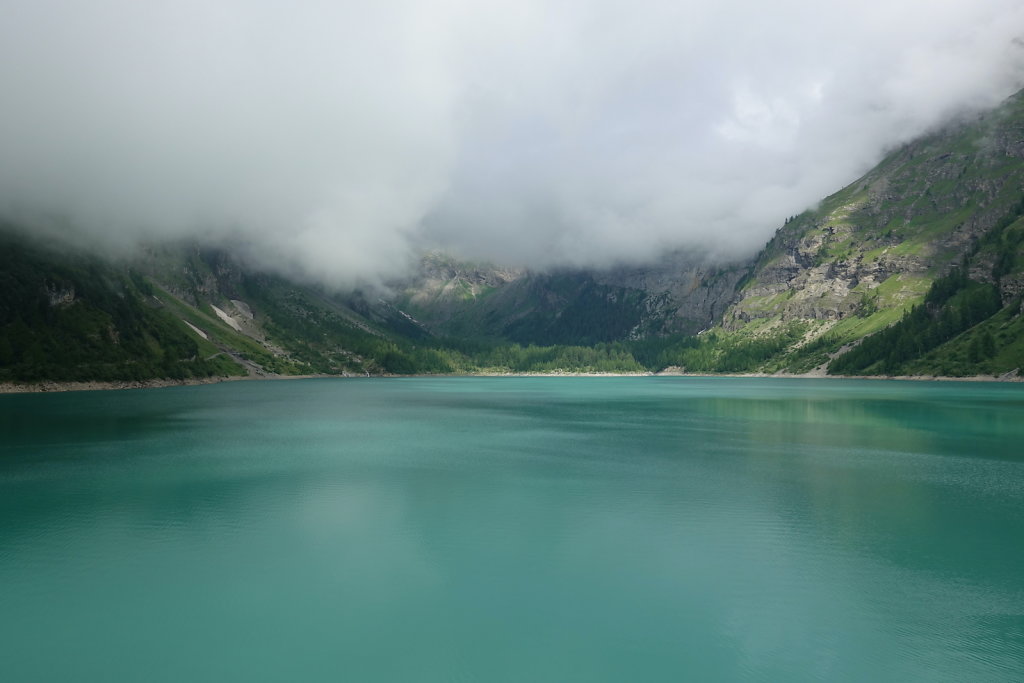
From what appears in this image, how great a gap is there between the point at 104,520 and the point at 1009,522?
166 feet

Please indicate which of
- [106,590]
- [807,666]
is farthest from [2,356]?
[807,666]

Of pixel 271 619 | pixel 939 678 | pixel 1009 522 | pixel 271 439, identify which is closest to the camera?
pixel 939 678

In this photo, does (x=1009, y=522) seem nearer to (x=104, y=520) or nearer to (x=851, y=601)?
(x=851, y=601)

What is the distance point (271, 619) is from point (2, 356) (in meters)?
190

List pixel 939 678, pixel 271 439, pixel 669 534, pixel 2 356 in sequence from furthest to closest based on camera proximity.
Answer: pixel 2 356, pixel 271 439, pixel 669 534, pixel 939 678

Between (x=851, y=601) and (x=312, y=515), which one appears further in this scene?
(x=312, y=515)

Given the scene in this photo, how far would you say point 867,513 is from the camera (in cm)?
3641

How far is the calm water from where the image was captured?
19328 millimetres

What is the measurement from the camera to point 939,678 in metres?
17.8

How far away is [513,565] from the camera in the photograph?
2789 cm

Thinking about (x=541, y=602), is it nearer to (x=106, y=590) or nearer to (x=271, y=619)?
(x=271, y=619)

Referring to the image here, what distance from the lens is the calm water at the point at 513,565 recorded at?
1933 cm

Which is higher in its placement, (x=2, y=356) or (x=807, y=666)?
(x=2, y=356)

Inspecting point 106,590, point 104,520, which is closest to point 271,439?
point 104,520
